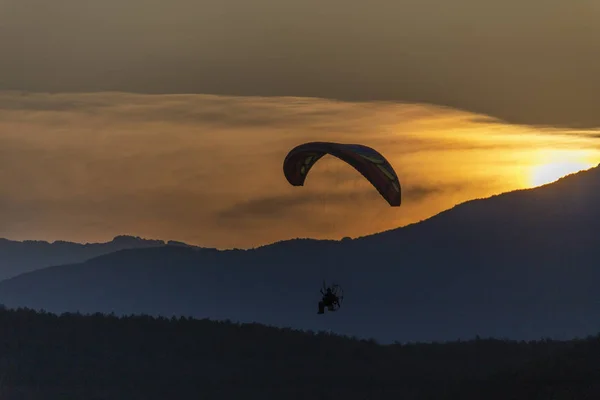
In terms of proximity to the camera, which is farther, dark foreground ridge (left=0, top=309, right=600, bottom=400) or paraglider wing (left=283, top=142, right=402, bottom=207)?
paraglider wing (left=283, top=142, right=402, bottom=207)

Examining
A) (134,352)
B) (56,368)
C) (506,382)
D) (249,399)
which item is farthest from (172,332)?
(506,382)

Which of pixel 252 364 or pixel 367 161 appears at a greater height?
pixel 367 161

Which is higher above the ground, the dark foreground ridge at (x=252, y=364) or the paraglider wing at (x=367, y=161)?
the paraglider wing at (x=367, y=161)

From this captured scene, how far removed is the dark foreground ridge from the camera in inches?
1797

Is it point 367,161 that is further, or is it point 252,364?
point 252,364

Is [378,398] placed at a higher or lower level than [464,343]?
lower

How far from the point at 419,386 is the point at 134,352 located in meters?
13.8

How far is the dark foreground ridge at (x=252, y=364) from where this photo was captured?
4566 centimetres

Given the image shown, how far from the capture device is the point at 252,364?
54562 mm

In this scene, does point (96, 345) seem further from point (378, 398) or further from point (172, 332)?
point (378, 398)

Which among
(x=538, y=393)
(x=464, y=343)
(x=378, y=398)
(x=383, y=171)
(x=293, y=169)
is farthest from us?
(x=464, y=343)

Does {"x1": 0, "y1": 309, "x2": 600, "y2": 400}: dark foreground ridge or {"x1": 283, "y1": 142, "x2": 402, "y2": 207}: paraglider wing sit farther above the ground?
{"x1": 283, "y1": 142, "x2": 402, "y2": 207}: paraglider wing

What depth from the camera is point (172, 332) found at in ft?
194

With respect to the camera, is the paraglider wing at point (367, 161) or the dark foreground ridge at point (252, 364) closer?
the dark foreground ridge at point (252, 364)
